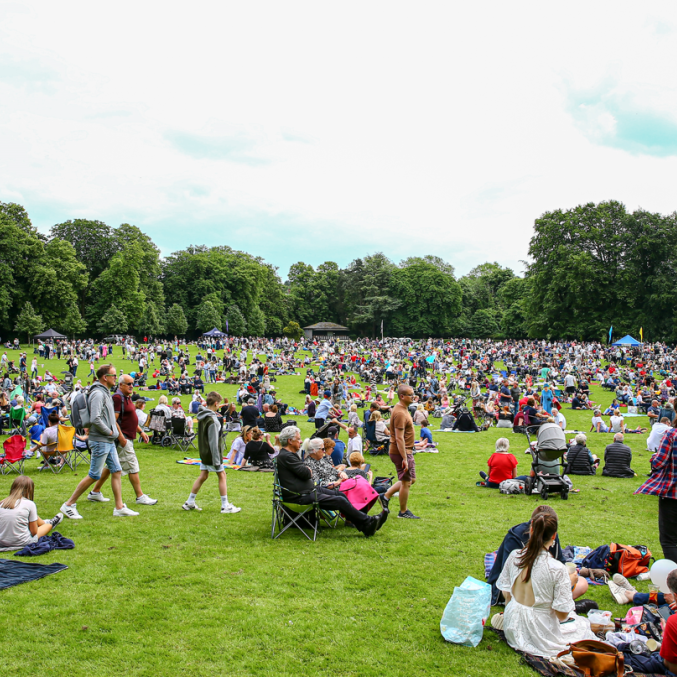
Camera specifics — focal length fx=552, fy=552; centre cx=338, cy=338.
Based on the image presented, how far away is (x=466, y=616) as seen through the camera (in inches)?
166

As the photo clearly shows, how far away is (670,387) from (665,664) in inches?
969

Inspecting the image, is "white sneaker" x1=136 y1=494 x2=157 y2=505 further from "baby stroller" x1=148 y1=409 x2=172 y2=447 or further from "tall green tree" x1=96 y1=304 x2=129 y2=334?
"tall green tree" x1=96 y1=304 x2=129 y2=334

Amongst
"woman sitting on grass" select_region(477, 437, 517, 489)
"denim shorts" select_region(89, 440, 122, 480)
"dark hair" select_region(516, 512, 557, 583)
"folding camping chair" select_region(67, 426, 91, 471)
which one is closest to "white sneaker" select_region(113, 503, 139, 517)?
"denim shorts" select_region(89, 440, 122, 480)

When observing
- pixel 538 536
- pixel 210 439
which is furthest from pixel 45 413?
pixel 538 536

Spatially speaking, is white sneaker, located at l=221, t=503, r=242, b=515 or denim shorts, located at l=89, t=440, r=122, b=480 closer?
denim shorts, located at l=89, t=440, r=122, b=480

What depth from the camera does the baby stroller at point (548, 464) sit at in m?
8.87

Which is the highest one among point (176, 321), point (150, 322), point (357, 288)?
point (357, 288)

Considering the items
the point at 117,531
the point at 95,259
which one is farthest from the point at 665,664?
the point at 95,259

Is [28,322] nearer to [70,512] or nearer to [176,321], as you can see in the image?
[176,321]

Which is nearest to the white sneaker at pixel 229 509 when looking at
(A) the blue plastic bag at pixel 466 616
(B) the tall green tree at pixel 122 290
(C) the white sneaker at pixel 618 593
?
(A) the blue plastic bag at pixel 466 616

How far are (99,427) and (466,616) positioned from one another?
189 inches

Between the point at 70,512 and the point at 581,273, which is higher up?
the point at 581,273

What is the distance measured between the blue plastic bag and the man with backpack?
452 cm

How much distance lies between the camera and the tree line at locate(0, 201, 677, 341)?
156ft
